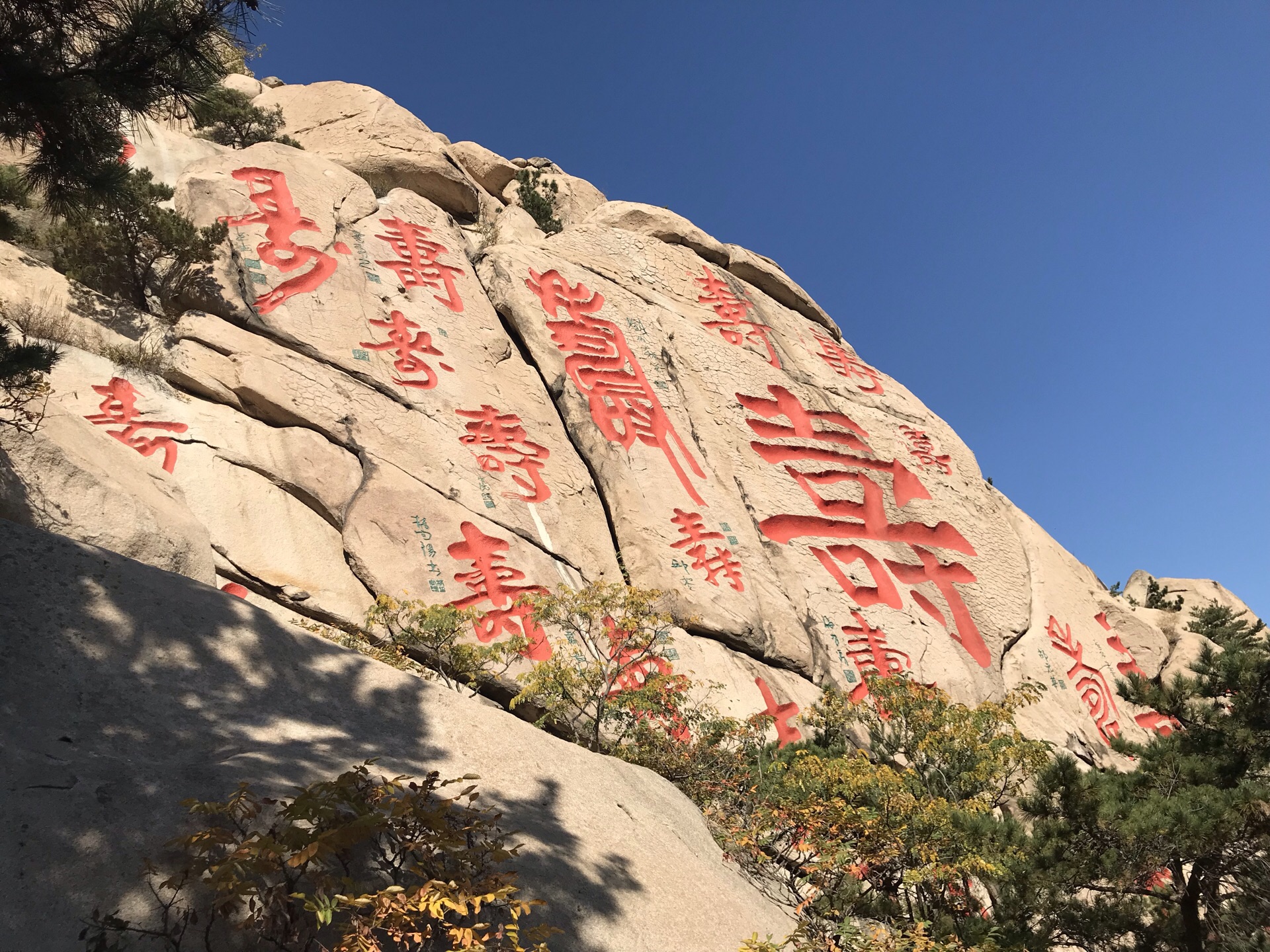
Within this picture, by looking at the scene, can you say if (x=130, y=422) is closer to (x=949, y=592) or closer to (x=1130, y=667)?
(x=949, y=592)

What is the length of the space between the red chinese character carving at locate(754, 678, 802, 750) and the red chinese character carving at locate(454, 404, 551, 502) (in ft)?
8.28

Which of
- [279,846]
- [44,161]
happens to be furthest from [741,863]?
[44,161]

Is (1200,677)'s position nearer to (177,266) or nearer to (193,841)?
(193,841)

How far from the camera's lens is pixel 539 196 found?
14.8 meters

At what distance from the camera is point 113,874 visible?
74.9 inches

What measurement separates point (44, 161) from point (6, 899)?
317 centimetres

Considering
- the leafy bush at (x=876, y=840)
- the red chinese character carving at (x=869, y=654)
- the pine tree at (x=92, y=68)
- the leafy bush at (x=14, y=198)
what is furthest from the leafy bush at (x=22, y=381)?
the red chinese character carving at (x=869, y=654)

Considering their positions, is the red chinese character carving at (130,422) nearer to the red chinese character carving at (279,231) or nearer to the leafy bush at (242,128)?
the red chinese character carving at (279,231)

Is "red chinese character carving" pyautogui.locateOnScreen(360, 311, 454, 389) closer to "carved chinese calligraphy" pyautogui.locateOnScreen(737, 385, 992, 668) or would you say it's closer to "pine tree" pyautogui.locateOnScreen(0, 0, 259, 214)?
"carved chinese calligraphy" pyautogui.locateOnScreen(737, 385, 992, 668)

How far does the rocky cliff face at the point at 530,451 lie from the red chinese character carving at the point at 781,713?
0.05 meters

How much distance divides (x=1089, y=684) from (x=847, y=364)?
5.02 meters

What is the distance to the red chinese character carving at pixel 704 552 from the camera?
7777 millimetres

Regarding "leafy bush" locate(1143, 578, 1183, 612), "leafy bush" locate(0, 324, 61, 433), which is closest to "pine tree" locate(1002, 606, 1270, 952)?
"leafy bush" locate(0, 324, 61, 433)

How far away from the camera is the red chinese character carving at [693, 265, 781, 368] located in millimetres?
10797
